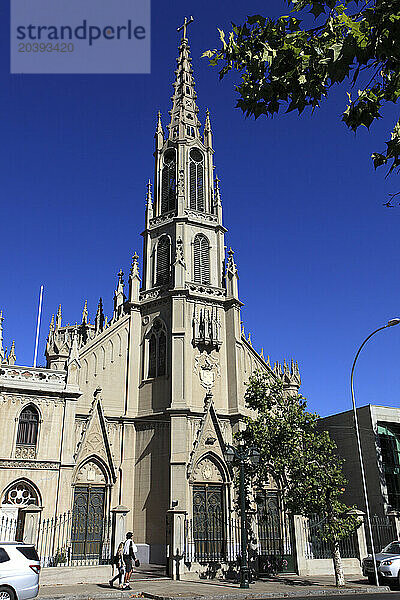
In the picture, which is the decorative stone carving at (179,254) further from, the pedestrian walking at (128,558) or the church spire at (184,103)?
the pedestrian walking at (128,558)

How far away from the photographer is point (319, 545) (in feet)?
86.2

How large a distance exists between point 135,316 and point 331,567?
65.7 ft

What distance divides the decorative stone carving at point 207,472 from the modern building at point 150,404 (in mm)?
65

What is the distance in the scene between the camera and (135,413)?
111ft

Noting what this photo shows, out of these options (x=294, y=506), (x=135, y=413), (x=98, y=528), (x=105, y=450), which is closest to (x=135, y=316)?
(x=135, y=413)

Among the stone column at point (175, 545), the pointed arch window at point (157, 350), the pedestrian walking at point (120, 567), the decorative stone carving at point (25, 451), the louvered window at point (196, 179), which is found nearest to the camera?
the pedestrian walking at point (120, 567)

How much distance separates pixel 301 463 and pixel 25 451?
1527 centimetres

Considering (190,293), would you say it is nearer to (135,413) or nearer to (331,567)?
(135,413)

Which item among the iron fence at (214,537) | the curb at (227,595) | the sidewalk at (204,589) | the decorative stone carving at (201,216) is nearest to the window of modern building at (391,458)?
the iron fence at (214,537)

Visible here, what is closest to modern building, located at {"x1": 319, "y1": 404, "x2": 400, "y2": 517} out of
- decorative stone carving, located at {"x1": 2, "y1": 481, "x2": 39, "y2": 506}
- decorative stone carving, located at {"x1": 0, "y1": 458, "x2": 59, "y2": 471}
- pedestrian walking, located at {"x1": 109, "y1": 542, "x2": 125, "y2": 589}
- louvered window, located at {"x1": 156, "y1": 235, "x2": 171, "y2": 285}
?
louvered window, located at {"x1": 156, "y1": 235, "x2": 171, "y2": 285}

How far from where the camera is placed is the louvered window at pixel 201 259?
38312 millimetres

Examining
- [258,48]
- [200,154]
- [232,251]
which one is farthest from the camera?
[200,154]

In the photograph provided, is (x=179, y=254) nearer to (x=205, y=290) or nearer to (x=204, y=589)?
(x=205, y=290)

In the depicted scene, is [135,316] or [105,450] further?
[135,316]
